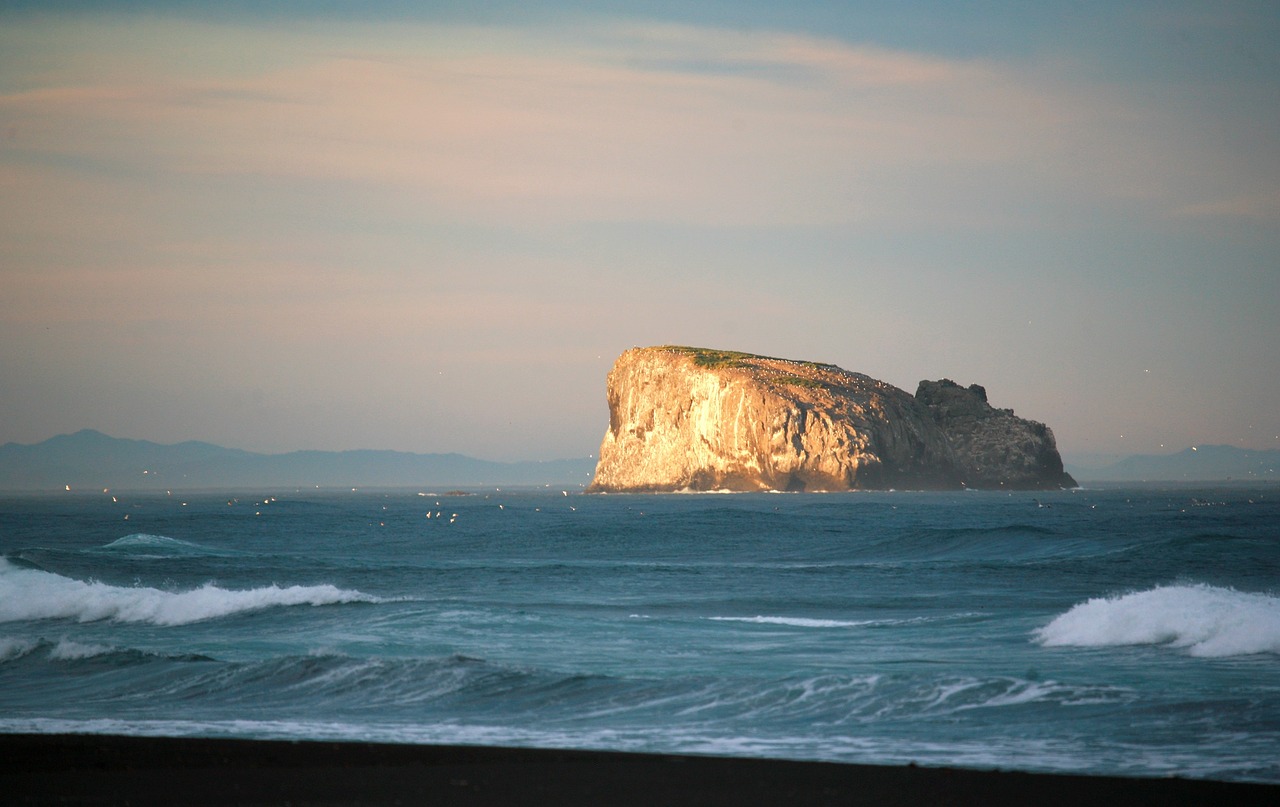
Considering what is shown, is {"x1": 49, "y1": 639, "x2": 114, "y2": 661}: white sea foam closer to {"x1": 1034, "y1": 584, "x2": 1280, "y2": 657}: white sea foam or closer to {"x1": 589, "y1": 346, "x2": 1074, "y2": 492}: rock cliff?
{"x1": 1034, "y1": 584, "x2": 1280, "y2": 657}: white sea foam

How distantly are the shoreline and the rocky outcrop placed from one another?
172 metres

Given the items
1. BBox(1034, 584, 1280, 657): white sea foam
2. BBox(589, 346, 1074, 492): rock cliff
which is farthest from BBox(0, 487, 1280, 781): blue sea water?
BBox(589, 346, 1074, 492): rock cliff

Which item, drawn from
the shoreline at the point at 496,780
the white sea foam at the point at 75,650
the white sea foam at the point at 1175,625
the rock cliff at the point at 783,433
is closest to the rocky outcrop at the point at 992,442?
the rock cliff at the point at 783,433

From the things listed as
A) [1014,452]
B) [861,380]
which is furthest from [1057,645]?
[1014,452]

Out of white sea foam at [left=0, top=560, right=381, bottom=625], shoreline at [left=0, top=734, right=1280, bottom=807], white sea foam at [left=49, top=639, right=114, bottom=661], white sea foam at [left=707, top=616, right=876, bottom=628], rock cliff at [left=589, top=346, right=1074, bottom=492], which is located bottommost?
white sea foam at [left=707, top=616, right=876, bottom=628]

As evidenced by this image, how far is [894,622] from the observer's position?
23531 millimetres

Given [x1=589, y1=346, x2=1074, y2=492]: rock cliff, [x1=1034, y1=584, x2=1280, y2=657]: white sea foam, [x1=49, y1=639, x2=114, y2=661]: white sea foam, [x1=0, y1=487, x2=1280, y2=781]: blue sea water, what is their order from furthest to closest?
[x1=589, y1=346, x2=1074, y2=492]: rock cliff, [x1=1034, y1=584, x2=1280, y2=657]: white sea foam, [x1=49, y1=639, x2=114, y2=661]: white sea foam, [x1=0, y1=487, x2=1280, y2=781]: blue sea water

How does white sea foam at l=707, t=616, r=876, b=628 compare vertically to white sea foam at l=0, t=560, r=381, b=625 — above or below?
below

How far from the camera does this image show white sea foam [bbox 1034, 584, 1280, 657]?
18.7 meters

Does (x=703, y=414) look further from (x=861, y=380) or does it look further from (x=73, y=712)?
(x=73, y=712)

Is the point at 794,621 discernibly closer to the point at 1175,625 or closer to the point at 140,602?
the point at 1175,625

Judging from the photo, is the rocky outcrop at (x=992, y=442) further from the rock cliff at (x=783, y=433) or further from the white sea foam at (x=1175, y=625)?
the white sea foam at (x=1175, y=625)

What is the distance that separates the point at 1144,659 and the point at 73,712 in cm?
1551

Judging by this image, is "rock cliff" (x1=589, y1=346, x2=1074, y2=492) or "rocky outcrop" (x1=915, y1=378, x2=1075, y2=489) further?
"rocky outcrop" (x1=915, y1=378, x2=1075, y2=489)
